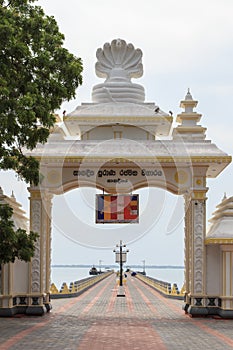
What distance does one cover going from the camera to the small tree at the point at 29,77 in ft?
51.7

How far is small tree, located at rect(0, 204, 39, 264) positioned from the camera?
635 inches

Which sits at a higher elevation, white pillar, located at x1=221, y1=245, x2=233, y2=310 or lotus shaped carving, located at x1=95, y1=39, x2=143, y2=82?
lotus shaped carving, located at x1=95, y1=39, x2=143, y2=82

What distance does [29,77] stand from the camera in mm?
16672

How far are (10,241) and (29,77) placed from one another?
381 centimetres

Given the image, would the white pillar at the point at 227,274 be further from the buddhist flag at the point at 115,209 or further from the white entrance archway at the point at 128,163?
the buddhist flag at the point at 115,209

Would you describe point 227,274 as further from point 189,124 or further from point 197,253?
point 189,124

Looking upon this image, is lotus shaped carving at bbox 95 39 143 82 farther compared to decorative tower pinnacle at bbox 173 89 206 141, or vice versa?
lotus shaped carving at bbox 95 39 143 82

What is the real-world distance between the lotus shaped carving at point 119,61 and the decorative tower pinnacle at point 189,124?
2152mm

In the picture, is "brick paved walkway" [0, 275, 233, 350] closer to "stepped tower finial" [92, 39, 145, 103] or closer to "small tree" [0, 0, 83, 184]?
"small tree" [0, 0, 83, 184]

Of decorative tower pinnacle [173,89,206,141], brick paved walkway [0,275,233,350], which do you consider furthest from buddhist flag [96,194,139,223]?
brick paved walkway [0,275,233,350]

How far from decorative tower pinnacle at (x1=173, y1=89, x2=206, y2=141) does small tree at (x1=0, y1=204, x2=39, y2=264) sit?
23.8ft

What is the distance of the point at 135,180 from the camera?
2183cm

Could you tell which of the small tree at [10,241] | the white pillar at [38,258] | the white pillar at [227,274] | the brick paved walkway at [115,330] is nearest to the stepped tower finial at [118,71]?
the white pillar at [38,258]

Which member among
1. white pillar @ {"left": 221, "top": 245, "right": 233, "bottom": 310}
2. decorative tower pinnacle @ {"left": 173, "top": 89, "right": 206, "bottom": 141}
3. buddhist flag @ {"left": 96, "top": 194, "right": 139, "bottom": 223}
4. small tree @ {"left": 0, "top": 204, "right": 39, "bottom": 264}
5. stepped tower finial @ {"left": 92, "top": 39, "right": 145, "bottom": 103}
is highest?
stepped tower finial @ {"left": 92, "top": 39, "right": 145, "bottom": 103}
